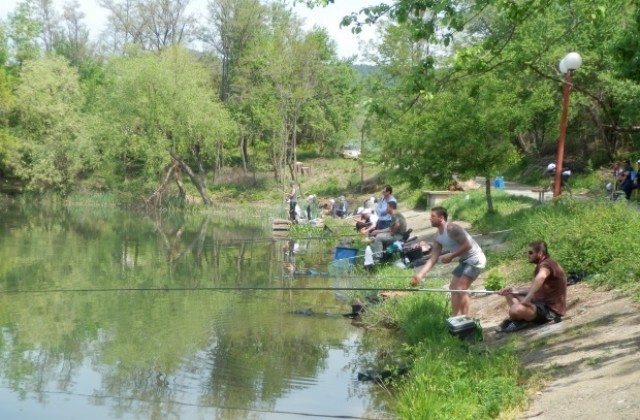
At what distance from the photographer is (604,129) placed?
3028 centimetres

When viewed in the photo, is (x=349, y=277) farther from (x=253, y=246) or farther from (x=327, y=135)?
(x=327, y=135)

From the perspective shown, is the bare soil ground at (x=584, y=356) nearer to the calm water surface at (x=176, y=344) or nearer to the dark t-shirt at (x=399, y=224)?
the calm water surface at (x=176, y=344)

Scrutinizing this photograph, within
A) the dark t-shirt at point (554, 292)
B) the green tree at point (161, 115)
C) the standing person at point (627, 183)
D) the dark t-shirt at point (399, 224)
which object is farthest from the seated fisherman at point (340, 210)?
the dark t-shirt at point (554, 292)

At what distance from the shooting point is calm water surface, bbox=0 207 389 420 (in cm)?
834

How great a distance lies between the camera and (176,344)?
35.1 ft

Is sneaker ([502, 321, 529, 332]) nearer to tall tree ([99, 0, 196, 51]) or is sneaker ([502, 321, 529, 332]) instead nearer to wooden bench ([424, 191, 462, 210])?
wooden bench ([424, 191, 462, 210])

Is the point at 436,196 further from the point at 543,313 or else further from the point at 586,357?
the point at 586,357

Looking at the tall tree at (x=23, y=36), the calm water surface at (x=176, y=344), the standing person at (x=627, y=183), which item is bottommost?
the calm water surface at (x=176, y=344)

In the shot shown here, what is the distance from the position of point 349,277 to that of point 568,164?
21.3m

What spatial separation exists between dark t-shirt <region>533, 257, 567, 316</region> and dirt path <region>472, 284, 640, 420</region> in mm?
181

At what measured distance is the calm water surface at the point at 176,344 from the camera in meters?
8.34

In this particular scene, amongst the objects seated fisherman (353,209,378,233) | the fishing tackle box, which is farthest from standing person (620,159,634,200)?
the fishing tackle box

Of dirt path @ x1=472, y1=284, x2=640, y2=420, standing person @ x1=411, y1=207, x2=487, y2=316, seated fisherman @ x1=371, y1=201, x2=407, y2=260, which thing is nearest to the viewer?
dirt path @ x1=472, y1=284, x2=640, y2=420

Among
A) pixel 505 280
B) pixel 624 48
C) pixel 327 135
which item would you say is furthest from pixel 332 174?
pixel 624 48
